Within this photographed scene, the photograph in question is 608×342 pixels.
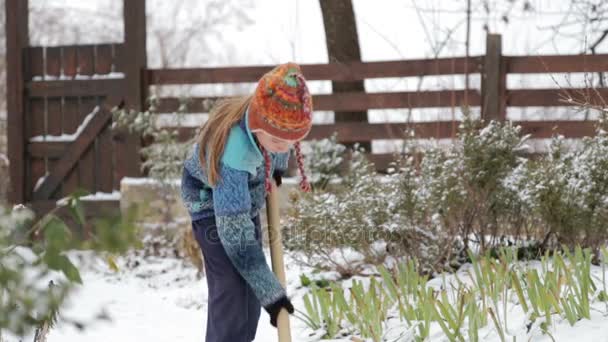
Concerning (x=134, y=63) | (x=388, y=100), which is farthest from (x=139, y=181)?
(x=388, y=100)

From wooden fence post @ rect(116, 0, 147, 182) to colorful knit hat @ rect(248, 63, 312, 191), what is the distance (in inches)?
195

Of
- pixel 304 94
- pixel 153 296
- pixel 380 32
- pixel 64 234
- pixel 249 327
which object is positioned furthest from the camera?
pixel 380 32

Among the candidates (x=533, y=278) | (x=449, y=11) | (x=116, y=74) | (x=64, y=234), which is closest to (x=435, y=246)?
(x=533, y=278)

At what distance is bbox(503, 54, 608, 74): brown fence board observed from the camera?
21.3ft

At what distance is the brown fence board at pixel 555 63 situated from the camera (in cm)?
649

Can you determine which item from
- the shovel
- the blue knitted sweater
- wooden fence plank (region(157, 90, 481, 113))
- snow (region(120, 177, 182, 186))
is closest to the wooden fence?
wooden fence plank (region(157, 90, 481, 113))

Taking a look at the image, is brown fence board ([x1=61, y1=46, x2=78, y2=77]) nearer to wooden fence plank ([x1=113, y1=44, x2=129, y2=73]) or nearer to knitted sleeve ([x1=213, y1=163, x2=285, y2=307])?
wooden fence plank ([x1=113, y1=44, x2=129, y2=73])

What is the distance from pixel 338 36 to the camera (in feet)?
25.4

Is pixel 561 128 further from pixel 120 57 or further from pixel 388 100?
pixel 120 57

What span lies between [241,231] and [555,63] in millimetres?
4702

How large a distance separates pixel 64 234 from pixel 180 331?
3320 mm

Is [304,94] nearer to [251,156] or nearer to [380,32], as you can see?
[251,156]

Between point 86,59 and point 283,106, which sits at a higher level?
point 86,59

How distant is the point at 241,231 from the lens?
105 inches
